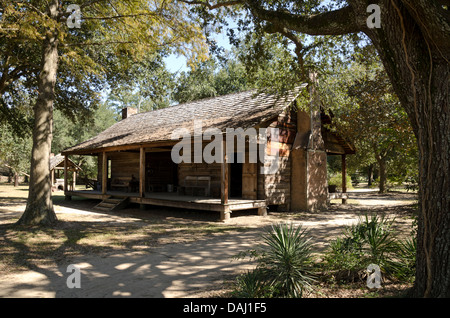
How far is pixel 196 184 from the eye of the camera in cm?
1608

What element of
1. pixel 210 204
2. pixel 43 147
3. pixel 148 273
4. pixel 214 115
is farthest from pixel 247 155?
pixel 148 273

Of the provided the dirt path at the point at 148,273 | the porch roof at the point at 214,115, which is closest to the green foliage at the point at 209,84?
the porch roof at the point at 214,115

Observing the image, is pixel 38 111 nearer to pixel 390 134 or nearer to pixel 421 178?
pixel 421 178

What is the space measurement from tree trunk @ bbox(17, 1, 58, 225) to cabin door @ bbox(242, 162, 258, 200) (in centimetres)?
753

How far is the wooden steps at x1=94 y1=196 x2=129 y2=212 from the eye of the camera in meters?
14.7

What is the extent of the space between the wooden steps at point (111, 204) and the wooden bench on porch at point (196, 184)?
295 cm

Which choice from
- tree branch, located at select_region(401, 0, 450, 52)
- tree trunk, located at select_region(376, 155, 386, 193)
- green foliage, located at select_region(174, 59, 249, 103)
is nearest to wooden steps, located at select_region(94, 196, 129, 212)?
tree branch, located at select_region(401, 0, 450, 52)

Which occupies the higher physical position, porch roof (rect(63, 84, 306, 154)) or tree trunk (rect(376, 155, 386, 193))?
porch roof (rect(63, 84, 306, 154))

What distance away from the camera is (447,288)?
3.39m

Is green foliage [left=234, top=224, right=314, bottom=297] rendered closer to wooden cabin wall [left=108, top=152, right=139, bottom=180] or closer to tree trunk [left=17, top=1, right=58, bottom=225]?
tree trunk [left=17, top=1, right=58, bottom=225]

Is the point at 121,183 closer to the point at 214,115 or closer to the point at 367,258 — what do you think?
the point at 214,115

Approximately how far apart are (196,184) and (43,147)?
7.70 meters

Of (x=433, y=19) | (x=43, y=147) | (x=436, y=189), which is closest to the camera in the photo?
(x=433, y=19)

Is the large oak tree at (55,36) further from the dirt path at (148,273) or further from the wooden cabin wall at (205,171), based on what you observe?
the wooden cabin wall at (205,171)
